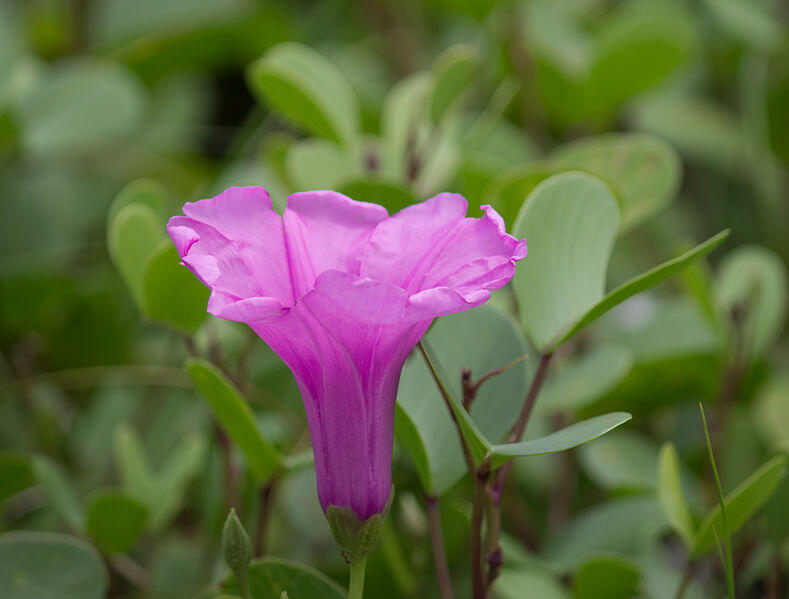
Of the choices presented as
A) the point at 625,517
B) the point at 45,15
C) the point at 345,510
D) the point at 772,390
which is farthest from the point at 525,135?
the point at 45,15

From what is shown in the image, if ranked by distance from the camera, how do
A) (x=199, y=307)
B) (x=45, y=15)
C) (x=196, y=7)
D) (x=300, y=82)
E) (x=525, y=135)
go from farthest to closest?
(x=45, y=15)
(x=196, y=7)
(x=525, y=135)
(x=300, y=82)
(x=199, y=307)

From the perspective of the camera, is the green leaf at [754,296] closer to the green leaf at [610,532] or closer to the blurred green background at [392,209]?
the blurred green background at [392,209]

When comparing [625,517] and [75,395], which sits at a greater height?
[625,517]

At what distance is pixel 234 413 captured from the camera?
47 cm

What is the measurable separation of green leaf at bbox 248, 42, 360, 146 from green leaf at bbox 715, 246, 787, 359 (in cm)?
32

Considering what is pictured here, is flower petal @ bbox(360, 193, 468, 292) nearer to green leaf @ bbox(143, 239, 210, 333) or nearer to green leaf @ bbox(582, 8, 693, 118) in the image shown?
green leaf @ bbox(143, 239, 210, 333)

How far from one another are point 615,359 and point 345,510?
0.83 ft

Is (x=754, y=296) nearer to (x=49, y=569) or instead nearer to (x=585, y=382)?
(x=585, y=382)

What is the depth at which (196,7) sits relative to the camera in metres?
1.36

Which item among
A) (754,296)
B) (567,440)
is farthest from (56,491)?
(754,296)

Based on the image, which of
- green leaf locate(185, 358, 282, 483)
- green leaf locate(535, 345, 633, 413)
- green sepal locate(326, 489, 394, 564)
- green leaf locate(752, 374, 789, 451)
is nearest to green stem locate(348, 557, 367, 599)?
green sepal locate(326, 489, 394, 564)

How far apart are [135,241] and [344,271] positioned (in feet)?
0.68

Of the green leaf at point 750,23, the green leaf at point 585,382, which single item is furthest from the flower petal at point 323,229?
the green leaf at point 750,23

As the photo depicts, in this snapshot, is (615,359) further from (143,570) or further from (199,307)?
(143,570)
